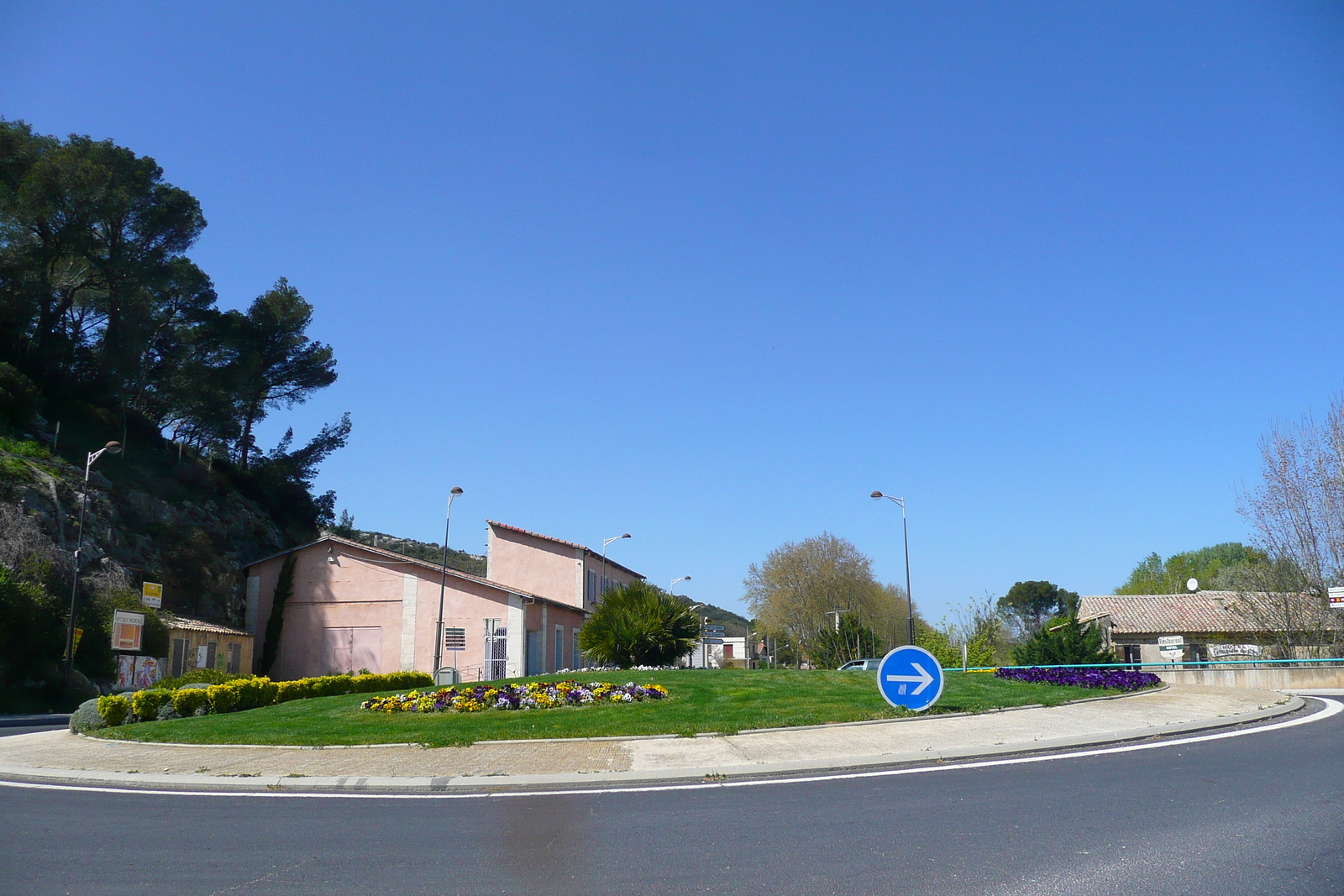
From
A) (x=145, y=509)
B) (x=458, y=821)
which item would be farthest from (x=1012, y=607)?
(x=458, y=821)

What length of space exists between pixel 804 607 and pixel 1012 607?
56235 mm

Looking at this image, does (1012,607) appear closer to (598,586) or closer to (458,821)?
(598,586)

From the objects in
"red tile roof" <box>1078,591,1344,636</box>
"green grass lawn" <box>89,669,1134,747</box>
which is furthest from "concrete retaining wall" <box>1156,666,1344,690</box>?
"green grass lawn" <box>89,669,1134,747</box>

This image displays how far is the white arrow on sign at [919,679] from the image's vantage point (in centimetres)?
1411

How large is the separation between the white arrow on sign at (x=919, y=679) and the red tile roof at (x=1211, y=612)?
2932 centimetres

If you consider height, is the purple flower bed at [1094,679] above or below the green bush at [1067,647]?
below

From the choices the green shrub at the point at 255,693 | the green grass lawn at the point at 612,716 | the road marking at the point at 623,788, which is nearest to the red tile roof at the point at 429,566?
the green shrub at the point at 255,693

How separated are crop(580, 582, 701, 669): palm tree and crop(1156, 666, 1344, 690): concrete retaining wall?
1400cm

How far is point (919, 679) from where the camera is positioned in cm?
1415

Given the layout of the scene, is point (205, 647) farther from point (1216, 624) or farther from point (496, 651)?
point (1216, 624)

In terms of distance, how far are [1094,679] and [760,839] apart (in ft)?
45.7

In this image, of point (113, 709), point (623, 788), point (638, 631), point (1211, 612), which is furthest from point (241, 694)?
point (1211, 612)

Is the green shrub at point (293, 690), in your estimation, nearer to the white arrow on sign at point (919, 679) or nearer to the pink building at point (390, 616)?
the pink building at point (390, 616)

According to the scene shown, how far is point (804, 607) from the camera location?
6912cm
